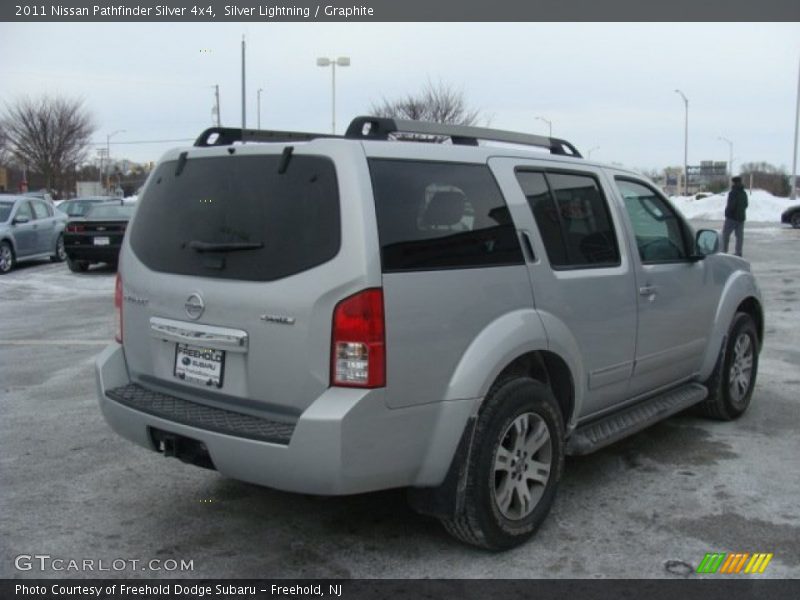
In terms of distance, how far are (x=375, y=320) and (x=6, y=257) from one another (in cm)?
1579

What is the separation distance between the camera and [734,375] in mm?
5824

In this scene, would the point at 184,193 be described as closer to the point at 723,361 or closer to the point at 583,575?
the point at 583,575

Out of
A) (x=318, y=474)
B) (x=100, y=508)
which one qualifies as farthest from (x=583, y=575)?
(x=100, y=508)

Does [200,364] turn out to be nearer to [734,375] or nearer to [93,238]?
[734,375]

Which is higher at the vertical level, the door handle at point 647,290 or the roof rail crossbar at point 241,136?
the roof rail crossbar at point 241,136

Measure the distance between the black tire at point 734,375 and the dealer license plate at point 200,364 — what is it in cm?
360

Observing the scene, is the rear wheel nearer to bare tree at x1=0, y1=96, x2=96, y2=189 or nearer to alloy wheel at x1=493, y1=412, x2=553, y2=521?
alloy wheel at x1=493, y1=412, x2=553, y2=521

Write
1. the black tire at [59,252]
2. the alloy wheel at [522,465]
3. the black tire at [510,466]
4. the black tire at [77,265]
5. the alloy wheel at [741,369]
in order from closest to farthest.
Result: 1. the black tire at [510,466]
2. the alloy wheel at [522,465]
3. the alloy wheel at [741,369]
4. the black tire at [77,265]
5. the black tire at [59,252]

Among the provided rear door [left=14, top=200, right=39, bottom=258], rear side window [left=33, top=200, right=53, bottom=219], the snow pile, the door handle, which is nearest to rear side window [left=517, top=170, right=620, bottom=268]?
the door handle

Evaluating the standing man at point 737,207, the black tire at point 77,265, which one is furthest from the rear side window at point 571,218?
the black tire at point 77,265

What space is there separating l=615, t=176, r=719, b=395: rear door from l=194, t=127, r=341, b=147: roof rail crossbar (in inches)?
77.5

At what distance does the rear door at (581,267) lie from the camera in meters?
3.96

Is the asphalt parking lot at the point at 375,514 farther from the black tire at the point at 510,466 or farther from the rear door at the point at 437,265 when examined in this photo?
the rear door at the point at 437,265

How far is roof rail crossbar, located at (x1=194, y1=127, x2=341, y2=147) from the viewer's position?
4.17 metres
